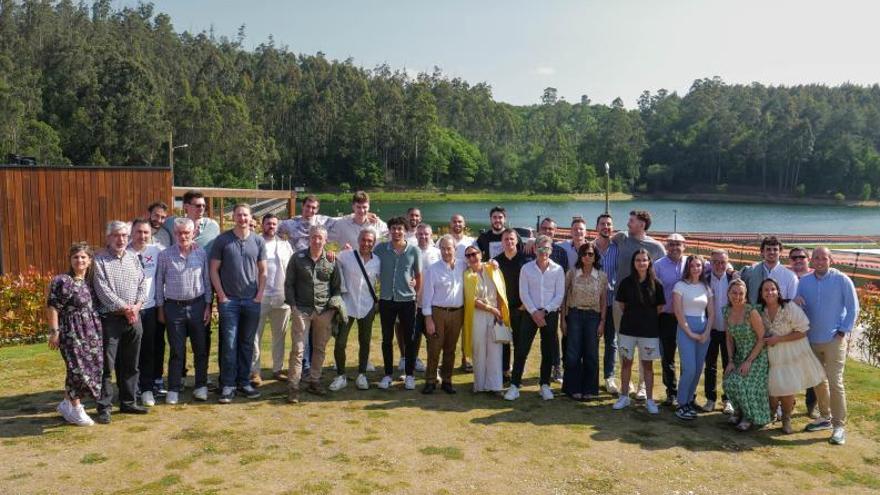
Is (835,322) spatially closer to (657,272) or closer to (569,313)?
(657,272)

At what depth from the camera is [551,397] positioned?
20.5 ft

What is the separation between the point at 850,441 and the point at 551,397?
2.51 meters

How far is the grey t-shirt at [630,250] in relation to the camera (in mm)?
6238

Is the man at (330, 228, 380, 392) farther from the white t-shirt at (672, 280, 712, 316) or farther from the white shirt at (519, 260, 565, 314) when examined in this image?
the white t-shirt at (672, 280, 712, 316)

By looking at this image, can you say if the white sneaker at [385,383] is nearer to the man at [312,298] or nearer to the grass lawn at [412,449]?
the grass lawn at [412,449]

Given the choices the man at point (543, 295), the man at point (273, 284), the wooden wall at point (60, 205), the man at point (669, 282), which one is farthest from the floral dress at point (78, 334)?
the wooden wall at point (60, 205)

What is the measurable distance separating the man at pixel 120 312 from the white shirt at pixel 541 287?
3447 millimetres

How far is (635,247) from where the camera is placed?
245 inches

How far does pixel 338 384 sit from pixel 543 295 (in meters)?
2.21

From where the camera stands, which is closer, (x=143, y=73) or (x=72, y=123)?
(x=72, y=123)

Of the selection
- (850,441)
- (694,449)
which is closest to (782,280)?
(850,441)

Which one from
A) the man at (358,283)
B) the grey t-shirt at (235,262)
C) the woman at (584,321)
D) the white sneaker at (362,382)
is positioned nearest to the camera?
the grey t-shirt at (235,262)

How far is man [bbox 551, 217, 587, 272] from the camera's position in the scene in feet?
21.5

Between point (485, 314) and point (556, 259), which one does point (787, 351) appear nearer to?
point (556, 259)
